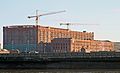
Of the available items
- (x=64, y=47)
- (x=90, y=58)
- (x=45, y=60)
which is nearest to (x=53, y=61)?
(x=45, y=60)

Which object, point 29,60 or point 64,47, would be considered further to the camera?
point 64,47

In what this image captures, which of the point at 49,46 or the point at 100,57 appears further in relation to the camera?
the point at 49,46

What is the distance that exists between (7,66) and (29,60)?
5.21 meters

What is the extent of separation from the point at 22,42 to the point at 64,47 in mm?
26230

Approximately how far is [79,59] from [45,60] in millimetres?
7661

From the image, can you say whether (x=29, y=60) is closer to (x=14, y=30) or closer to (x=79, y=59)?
(x=79, y=59)

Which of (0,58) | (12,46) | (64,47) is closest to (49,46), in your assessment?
(64,47)

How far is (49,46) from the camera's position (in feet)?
618

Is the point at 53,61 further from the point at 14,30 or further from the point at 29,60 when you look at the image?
the point at 14,30

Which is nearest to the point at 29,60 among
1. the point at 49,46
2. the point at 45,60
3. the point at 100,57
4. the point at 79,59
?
the point at 45,60

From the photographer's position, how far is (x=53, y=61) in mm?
74375

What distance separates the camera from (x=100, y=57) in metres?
73.0

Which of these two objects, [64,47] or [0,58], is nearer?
[0,58]

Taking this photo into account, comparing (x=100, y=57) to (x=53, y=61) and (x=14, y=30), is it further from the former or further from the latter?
(x=14, y=30)
